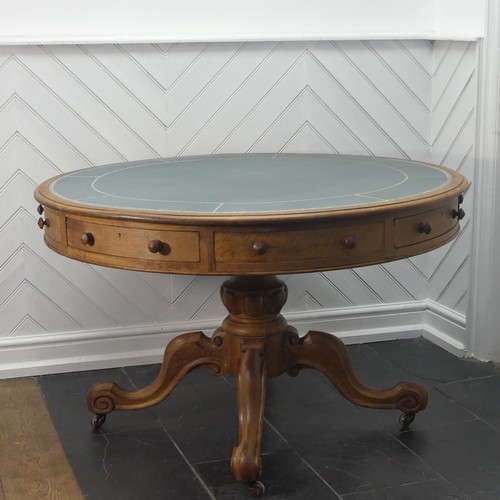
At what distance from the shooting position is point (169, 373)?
2635mm

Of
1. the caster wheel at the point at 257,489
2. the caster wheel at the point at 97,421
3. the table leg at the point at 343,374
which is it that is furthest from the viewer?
the caster wheel at the point at 97,421

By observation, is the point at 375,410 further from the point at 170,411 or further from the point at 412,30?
the point at 412,30

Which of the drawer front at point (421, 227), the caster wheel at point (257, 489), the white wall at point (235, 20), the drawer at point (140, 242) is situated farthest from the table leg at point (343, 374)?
A: the white wall at point (235, 20)

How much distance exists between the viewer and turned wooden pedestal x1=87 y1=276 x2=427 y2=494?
239 centimetres

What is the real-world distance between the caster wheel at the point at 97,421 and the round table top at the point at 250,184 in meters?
0.73

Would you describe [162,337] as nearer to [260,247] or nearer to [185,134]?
[185,134]

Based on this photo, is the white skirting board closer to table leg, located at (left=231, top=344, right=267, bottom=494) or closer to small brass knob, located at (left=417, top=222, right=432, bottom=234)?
table leg, located at (left=231, top=344, right=267, bottom=494)

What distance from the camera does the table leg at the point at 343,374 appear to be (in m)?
Answer: 2.57

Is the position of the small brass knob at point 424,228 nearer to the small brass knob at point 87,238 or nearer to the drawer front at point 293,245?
the drawer front at point 293,245

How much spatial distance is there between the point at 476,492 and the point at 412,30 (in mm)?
1745

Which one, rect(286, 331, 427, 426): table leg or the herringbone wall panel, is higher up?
the herringbone wall panel

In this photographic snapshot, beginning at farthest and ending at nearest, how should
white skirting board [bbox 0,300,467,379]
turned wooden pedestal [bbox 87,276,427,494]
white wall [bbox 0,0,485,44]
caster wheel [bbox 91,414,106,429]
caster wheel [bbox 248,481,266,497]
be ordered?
white skirting board [bbox 0,300,467,379] < white wall [bbox 0,0,485,44] < caster wheel [bbox 91,414,106,429] < turned wooden pedestal [bbox 87,276,427,494] < caster wheel [bbox 248,481,266,497]

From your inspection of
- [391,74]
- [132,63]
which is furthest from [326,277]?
[132,63]

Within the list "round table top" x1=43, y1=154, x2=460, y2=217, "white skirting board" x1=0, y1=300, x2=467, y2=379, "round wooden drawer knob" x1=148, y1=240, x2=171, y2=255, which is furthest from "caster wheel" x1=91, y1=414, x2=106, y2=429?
"round wooden drawer knob" x1=148, y1=240, x2=171, y2=255
